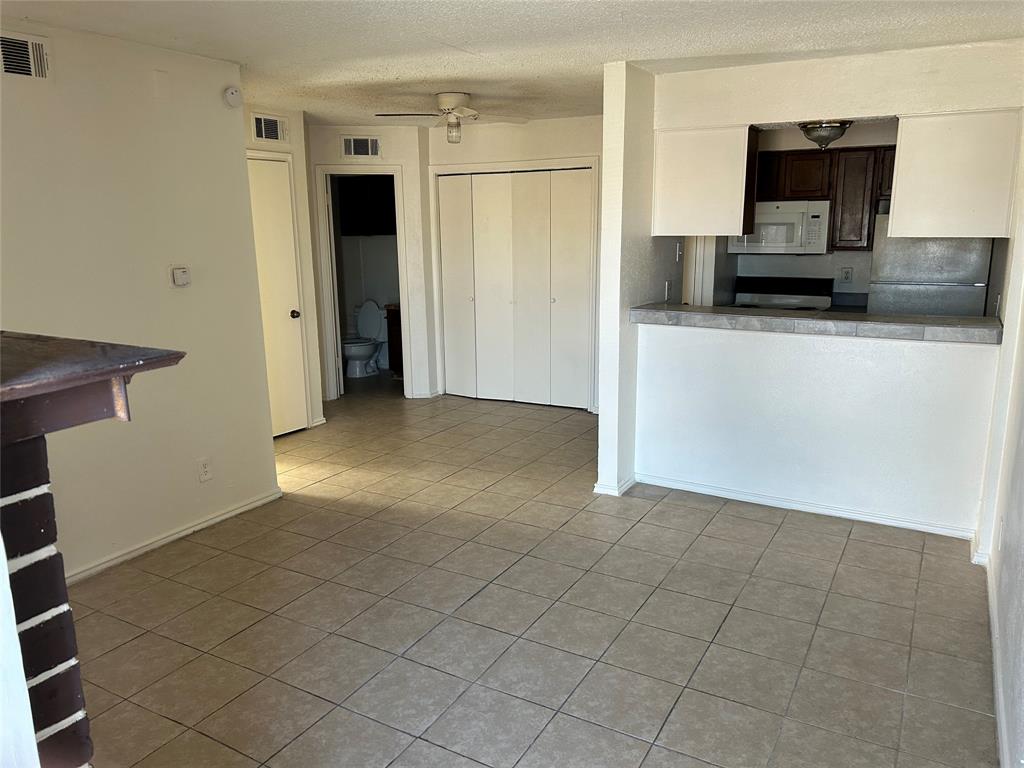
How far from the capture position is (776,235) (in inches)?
236

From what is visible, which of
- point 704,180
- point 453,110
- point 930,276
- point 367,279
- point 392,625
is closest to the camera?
point 392,625

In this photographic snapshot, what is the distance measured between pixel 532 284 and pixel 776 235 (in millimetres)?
2045

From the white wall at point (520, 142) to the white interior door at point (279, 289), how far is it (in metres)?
1.48

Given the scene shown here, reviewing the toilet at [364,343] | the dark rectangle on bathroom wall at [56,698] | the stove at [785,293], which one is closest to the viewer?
the dark rectangle on bathroom wall at [56,698]

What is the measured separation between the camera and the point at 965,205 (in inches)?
137

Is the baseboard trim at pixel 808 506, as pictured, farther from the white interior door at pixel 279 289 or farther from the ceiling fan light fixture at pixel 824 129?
the white interior door at pixel 279 289

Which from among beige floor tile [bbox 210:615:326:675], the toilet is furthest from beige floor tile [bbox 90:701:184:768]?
the toilet

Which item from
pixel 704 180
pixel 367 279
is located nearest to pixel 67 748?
pixel 704 180

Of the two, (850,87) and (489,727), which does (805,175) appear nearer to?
(850,87)

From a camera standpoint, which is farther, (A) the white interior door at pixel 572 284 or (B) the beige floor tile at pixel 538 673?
(A) the white interior door at pixel 572 284

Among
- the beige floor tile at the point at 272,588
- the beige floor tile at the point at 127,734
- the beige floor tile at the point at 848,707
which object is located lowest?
the beige floor tile at the point at 127,734

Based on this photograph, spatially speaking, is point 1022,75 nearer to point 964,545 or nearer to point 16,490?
point 964,545

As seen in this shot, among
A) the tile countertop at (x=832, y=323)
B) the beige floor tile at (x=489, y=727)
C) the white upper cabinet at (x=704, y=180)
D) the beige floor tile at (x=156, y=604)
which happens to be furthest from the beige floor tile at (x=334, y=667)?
the white upper cabinet at (x=704, y=180)

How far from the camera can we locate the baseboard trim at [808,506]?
11.9 ft
